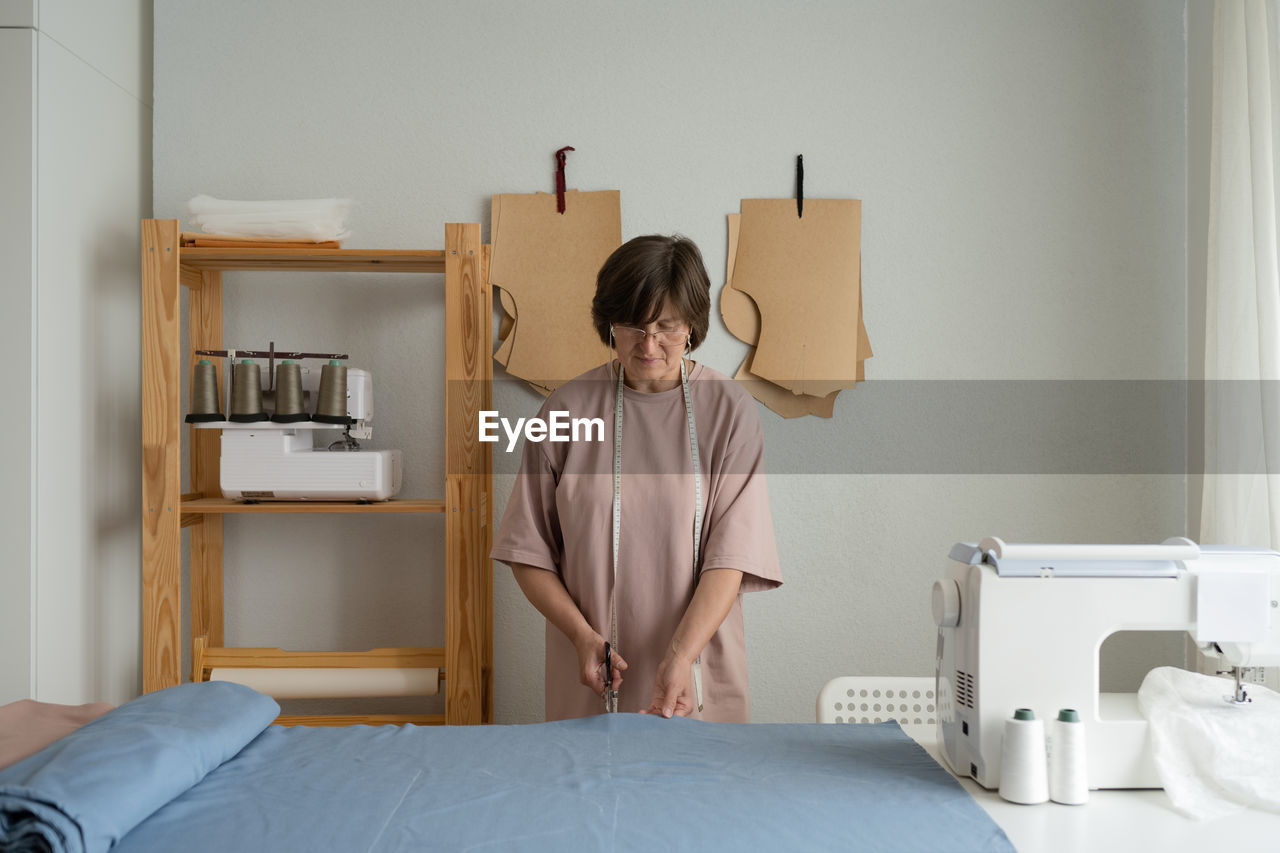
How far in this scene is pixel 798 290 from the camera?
8.54 ft

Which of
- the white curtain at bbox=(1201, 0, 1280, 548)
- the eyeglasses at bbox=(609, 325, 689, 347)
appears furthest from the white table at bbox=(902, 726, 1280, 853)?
the white curtain at bbox=(1201, 0, 1280, 548)

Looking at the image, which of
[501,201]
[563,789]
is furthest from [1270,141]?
[563,789]

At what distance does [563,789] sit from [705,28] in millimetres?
2139

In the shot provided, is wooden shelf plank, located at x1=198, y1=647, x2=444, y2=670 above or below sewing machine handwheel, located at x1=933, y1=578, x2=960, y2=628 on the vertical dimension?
below

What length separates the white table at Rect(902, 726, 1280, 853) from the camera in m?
1.08

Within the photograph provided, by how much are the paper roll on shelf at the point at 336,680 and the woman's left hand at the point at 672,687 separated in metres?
0.85

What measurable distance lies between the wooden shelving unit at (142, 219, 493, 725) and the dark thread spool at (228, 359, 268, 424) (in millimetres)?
148

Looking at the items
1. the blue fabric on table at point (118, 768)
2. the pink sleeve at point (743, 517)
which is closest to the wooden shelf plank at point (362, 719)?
the pink sleeve at point (743, 517)

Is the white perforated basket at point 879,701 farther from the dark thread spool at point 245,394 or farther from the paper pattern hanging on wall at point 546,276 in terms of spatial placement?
the dark thread spool at point 245,394

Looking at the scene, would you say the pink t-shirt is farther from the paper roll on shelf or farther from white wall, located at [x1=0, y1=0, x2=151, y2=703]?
white wall, located at [x1=0, y1=0, x2=151, y2=703]

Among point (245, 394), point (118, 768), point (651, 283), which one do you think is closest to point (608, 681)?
point (651, 283)

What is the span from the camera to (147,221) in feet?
7.41

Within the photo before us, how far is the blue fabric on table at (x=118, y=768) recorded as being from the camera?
0.95 meters

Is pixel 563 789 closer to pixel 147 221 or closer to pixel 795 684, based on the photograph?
pixel 795 684
